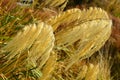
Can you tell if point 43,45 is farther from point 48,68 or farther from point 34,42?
point 48,68

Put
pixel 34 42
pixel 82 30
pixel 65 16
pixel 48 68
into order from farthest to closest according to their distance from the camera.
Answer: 1. pixel 65 16
2. pixel 82 30
3. pixel 48 68
4. pixel 34 42

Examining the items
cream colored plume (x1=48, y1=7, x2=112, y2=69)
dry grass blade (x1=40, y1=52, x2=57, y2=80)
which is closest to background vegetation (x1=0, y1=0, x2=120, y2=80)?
dry grass blade (x1=40, y1=52, x2=57, y2=80)

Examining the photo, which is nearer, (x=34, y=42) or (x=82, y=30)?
(x=34, y=42)

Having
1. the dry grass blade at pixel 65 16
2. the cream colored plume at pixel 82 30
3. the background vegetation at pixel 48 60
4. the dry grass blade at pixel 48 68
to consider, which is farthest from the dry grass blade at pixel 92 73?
the dry grass blade at pixel 48 68

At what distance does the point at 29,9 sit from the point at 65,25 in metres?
0.47

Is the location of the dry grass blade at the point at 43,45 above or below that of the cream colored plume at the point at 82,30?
above

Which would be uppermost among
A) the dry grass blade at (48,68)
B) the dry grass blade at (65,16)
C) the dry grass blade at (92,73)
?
the dry grass blade at (65,16)

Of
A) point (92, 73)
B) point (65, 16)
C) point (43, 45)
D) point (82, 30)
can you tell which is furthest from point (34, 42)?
point (92, 73)

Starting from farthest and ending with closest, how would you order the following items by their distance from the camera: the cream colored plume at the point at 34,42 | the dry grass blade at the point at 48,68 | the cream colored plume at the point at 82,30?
the cream colored plume at the point at 82,30 < the dry grass blade at the point at 48,68 < the cream colored plume at the point at 34,42

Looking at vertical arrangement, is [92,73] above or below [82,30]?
below

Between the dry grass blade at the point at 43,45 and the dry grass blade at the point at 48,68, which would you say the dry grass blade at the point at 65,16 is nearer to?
the dry grass blade at the point at 48,68

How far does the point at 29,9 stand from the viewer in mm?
3031

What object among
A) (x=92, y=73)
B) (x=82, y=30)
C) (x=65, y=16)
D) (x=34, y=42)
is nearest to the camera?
(x=34, y=42)

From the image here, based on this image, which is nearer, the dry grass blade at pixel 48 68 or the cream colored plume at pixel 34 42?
the cream colored plume at pixel 34 42
